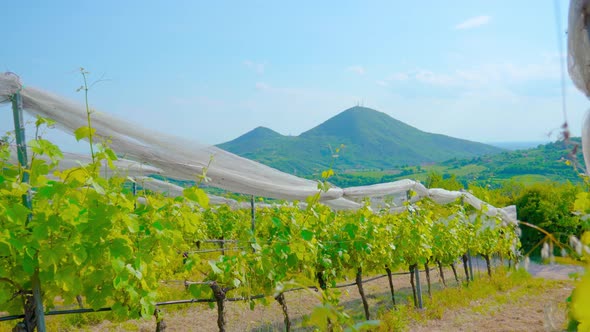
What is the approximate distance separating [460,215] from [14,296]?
663 cm

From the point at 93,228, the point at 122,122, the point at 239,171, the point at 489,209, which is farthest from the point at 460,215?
the point at 93,228

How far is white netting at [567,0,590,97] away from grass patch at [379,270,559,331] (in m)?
4.78

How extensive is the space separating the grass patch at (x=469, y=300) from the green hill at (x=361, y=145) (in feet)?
222

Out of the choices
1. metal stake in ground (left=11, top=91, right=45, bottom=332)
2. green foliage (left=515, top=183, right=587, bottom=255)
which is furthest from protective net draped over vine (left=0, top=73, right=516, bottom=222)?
green foliage (left=515, top=183, right=587, bottom=255)

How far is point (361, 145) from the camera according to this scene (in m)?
112

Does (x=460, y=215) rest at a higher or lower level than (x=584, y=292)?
lower

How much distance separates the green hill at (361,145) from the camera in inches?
3642

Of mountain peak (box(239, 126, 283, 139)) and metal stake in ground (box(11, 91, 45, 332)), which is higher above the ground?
mountain peak (box(239, 126, 283, 139))

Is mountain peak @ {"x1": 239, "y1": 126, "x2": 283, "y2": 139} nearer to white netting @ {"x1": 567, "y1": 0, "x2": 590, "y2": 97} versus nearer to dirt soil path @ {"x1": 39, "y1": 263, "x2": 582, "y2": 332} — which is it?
dirt soil path @ {"x1": 39, "y1": 263, "x2": 582, "y2": 332}

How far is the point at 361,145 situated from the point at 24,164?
4387 inches

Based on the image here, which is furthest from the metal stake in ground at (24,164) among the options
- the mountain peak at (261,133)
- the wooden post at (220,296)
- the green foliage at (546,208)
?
the mountain peak at (261,133)

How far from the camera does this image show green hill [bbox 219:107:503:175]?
303ft

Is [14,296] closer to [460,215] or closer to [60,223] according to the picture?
[60,223]

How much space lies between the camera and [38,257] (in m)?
2.25
